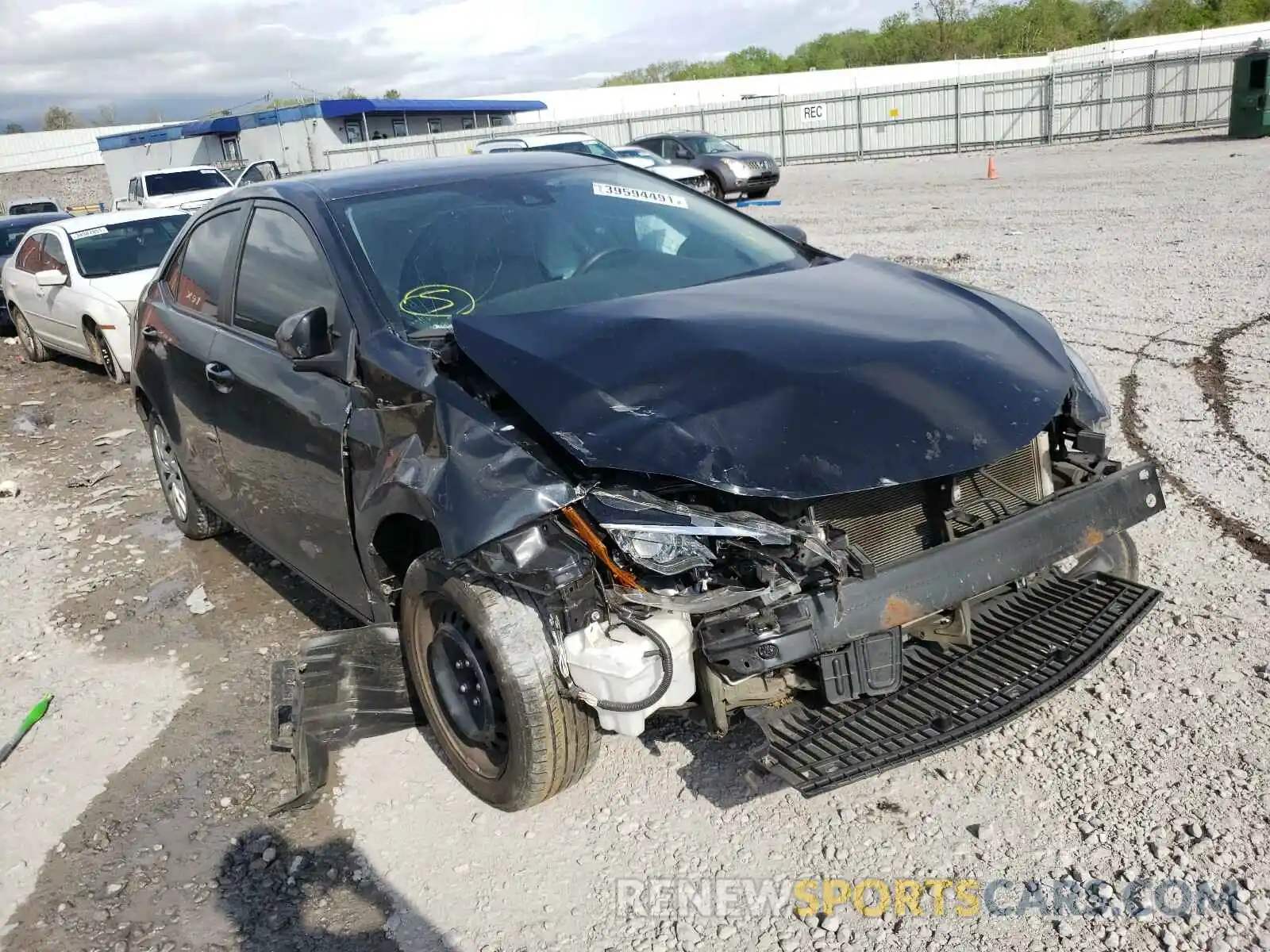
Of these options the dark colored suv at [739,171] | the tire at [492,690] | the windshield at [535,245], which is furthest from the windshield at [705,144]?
the tire at [492,690]

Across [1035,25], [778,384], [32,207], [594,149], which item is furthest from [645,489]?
[1035,25]

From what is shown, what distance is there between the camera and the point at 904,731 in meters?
2.73

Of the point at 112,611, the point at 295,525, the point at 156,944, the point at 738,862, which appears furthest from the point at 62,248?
the point at 738,862

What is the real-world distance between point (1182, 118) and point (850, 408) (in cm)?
3329

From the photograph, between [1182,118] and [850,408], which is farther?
[1182,118]

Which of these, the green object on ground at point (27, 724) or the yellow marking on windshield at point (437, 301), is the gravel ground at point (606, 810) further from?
the yellow marking on windshield at point (437, 301)

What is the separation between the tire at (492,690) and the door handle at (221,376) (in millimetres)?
1369

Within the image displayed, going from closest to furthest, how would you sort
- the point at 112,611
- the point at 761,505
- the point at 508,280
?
1. the point at 761,505
2. the point at 508,280
3. the point at 112,611

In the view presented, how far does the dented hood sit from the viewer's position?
2664 millimetres

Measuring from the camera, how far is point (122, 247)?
10.1 m

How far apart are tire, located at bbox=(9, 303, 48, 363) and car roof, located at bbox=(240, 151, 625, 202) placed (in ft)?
27.9

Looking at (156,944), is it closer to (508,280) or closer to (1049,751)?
(508,280)

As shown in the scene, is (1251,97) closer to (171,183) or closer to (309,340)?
(171,183)

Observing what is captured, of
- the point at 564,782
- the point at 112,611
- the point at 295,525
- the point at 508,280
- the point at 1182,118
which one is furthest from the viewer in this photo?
the point at 1182,118
